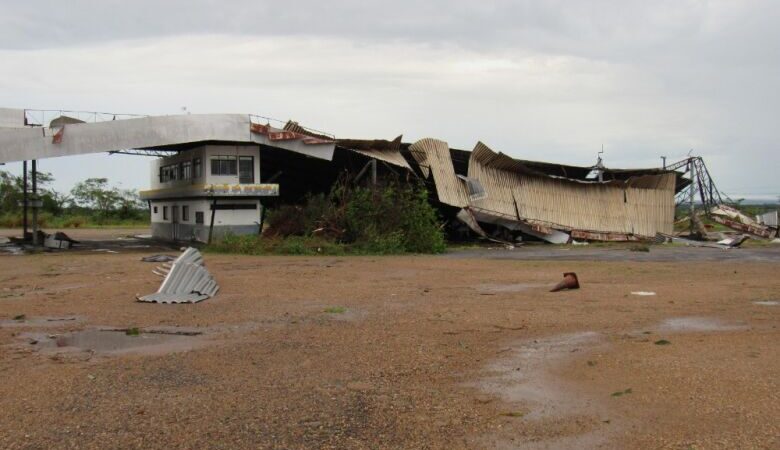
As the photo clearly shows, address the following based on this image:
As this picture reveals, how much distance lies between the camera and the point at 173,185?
118 ft

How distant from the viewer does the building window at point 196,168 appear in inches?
1259

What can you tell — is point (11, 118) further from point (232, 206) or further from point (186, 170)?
point (232, 206)

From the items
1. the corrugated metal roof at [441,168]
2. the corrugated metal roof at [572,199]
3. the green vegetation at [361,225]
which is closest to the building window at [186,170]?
the green vegetation at [361,225]

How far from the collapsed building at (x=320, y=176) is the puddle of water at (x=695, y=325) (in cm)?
2024

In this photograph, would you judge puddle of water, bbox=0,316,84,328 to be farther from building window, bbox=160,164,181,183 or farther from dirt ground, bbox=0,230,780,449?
building window, bbox=160,164,181,183

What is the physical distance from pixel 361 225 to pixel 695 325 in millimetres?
19040

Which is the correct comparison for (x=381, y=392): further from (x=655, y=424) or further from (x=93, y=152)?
(x=93, y=152)

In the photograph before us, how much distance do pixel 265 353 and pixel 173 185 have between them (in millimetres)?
29612

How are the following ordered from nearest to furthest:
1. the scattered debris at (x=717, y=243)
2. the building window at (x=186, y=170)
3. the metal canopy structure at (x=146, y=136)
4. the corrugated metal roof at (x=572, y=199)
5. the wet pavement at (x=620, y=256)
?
1. the wet pavement at (x=620, y=256)
2. the metal canopy structure at (x=146, y=136)
3. the scattered debris at (x=717, y=243)
4. the building window at (x=186, y=170)
5. the corrugated metal roof at (x=572, y=199)

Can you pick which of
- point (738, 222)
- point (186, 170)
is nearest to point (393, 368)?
point (186, 170)

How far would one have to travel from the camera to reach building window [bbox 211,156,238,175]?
30484mm

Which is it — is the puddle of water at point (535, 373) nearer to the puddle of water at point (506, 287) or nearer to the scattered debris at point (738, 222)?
the puddle of water at point (506, 287)

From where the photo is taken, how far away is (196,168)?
32562 mm

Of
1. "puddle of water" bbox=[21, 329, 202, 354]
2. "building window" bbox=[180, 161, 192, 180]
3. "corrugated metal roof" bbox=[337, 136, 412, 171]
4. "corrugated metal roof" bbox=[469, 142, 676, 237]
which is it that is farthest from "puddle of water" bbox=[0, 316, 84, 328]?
"corrugated metal roof" bbox=[469, 142, 676, 237]
